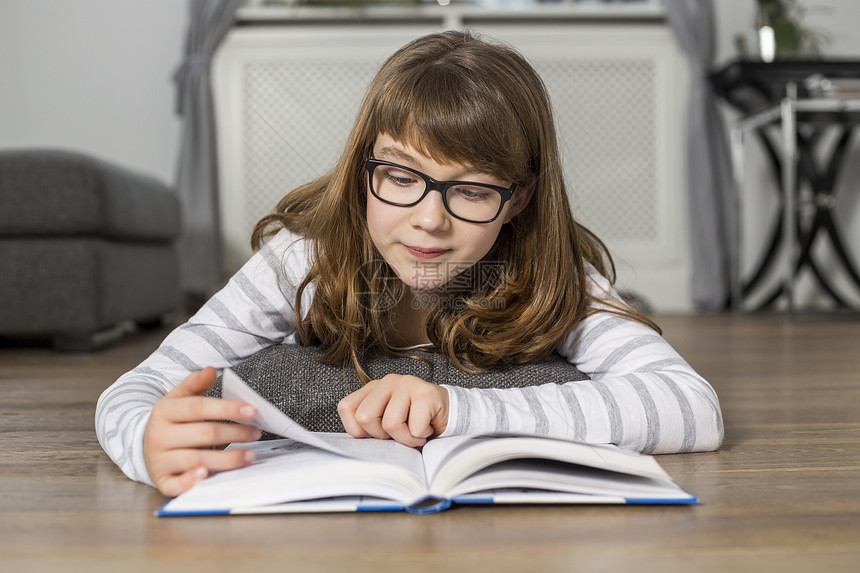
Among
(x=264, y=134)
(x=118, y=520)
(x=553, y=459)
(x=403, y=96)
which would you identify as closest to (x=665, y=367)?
(x=553, y=459)

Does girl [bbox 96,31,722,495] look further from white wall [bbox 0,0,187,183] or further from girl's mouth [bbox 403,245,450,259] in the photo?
white wall [bbox 0,0,187,183]

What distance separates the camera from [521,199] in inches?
36.3

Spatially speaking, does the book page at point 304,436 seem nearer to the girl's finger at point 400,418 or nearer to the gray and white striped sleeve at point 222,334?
the girl's finger at point 400,418

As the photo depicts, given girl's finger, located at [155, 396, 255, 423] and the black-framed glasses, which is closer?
girl's finger, located at [155, 396, 255, 423]

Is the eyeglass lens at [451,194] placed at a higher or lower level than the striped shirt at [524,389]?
higher

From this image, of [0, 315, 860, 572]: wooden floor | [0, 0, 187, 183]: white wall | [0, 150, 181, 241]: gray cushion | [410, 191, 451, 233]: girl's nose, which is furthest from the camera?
[0, 0, 187, 183]: white wall

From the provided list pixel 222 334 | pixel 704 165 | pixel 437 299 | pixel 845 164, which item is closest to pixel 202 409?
pixel 222 334

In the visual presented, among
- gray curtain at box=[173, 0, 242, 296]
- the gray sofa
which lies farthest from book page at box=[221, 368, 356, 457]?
gray curtain at box=[173, 0, 242, 296]

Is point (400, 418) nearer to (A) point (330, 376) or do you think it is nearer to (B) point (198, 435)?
(B) point (198, 435)

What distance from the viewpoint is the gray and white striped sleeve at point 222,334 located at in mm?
740

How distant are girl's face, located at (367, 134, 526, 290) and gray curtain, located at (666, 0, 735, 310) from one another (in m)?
2.35

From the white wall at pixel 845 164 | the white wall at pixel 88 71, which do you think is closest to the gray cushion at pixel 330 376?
the white wall at pixel 88 71

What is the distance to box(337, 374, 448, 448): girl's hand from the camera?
26.9 inches

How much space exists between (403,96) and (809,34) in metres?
2.75
